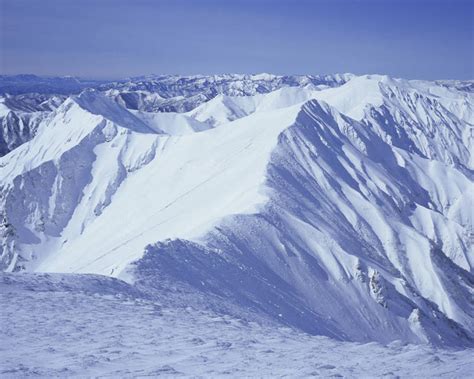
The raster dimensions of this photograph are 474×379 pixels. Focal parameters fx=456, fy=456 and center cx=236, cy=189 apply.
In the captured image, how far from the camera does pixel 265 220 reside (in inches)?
1916

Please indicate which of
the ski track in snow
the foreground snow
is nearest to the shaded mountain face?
the ski track in snow

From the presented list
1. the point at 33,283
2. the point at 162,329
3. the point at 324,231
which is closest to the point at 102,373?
the point at 162,329

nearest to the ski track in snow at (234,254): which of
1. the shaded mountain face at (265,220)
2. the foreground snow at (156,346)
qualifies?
the foreground snow at (156,346)

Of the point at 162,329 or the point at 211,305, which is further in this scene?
the point at 211,305

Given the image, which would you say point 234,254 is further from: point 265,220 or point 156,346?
point 156,346

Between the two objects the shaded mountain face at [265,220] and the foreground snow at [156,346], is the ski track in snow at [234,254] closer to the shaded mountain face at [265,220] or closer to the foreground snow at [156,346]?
the foreground snow at [156,346]

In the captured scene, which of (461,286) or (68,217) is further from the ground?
(68,217)

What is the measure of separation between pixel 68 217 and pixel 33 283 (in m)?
95.1

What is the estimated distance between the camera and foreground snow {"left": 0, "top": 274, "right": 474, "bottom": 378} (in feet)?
44.4

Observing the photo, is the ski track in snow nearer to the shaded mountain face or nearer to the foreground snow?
the foreground snow

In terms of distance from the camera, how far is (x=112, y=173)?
116312 mm

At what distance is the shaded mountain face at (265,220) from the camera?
38125mm

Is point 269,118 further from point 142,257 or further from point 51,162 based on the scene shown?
point 142,257

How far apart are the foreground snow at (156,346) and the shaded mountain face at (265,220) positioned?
252 inches
